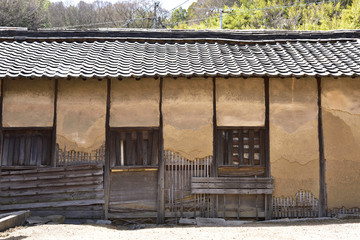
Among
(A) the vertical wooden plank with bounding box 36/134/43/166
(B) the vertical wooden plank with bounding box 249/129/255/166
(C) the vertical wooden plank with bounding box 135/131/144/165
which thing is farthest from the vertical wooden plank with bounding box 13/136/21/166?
(B) the vertical wooden plank with bounding box 249/129/255/166

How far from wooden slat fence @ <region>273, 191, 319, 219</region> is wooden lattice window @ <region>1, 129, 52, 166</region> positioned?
5.20 meters

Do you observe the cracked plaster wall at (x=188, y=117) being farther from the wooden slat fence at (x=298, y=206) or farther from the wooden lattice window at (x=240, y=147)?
the wooden slat fence at (x=298, y=206)

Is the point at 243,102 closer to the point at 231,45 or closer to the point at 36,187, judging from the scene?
the point at 231,45

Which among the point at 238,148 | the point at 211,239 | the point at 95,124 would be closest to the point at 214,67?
the point at 238,148

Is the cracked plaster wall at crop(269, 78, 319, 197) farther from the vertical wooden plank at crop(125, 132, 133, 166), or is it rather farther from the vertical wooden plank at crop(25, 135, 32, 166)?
the vertical wooden plank at crop(25, 135, 32, 166)

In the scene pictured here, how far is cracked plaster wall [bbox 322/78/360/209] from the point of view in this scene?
8367 mm

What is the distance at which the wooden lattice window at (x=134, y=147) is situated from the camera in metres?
8.37

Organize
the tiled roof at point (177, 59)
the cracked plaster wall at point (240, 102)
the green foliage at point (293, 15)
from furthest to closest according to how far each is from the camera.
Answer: the green foliage at point (293, 15) < the cracked plaster wall at point (240, 102) < the tiled roof at point (177, 59)

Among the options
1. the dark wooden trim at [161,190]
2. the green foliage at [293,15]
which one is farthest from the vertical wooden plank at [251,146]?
the green foliage at [293,15]

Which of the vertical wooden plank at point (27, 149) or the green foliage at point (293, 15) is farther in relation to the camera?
the green foliage at point (293, 15)

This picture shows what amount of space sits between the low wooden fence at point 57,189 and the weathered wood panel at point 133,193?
11.6 inches

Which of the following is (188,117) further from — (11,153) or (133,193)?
(11,153)

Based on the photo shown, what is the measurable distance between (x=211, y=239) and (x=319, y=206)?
11.5 feet

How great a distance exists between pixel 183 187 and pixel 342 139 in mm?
3713
